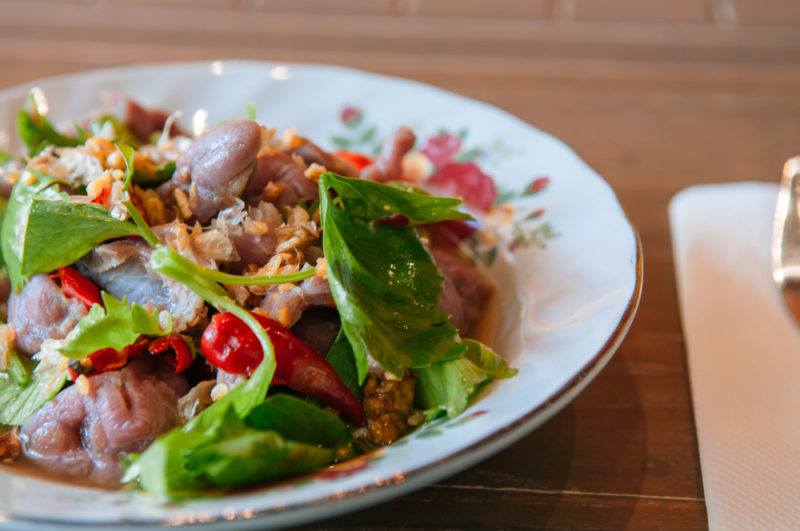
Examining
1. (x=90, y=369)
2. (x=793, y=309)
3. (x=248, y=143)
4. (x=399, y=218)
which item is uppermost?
(x=248, y=143)

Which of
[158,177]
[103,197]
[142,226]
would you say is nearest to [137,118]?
[158,177]

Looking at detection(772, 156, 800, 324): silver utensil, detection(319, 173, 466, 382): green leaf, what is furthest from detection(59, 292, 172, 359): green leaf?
detection(772, 156, 800, 324): silver utensil

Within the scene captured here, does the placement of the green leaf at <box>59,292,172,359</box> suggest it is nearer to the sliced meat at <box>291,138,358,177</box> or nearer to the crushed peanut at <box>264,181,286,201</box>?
the crushed peanut at <box>264,181,286,201</box>

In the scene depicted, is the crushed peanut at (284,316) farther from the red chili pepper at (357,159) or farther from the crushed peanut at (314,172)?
the red chili pepper at (357,159)

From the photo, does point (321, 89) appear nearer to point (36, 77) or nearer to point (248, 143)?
point (248, 143)

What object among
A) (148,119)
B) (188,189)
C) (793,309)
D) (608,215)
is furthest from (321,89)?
(793,309)

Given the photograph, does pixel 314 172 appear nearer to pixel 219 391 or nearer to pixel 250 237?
pixel 250 237
